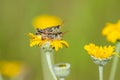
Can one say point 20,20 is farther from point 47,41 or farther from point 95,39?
point 47,41

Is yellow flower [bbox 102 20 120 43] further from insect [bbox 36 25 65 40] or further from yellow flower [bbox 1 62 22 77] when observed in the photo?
yellow flower [bbox 1 62 22 77]

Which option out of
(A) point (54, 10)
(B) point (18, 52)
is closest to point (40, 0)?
(A) point (54, 10)

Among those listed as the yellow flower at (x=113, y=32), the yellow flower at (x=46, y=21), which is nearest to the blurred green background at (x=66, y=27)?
the yellow flower at (x=46, y=21)

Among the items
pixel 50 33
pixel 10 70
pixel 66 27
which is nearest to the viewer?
pixel 50 33

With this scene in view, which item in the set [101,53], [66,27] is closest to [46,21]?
[66,27]

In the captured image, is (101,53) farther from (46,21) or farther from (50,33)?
(46,21)

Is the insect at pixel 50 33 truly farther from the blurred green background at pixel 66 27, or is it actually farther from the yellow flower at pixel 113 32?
the blurred green background at pixel 66 27
